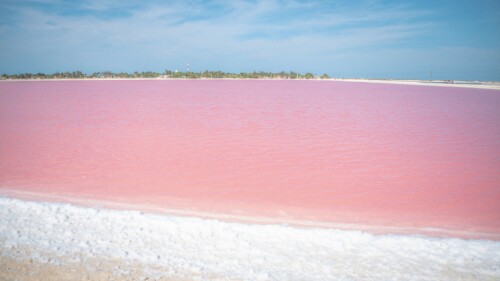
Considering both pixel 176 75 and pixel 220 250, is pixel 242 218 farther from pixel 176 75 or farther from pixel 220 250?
pixel 176 75

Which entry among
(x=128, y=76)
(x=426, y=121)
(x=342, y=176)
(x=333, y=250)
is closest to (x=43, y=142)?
(x=342, y=176)

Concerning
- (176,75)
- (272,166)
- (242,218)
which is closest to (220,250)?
(242,218)

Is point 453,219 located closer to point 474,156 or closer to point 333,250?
point 333,250

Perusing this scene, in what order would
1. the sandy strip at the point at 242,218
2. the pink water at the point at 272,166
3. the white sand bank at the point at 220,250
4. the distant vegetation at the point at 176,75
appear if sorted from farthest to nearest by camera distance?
the distant vegetation at the point at 176,75 → the pink water at the point at 272,166 → the sandy strip at the point at 242,218 → the white sand bank at the point at 220,250

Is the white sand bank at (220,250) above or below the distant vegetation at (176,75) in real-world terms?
below

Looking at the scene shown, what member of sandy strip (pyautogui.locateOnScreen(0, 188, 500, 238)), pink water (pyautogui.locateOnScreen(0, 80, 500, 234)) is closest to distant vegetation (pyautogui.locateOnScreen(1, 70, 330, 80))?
pink water (pyautogui.locateOnScreen(0, 80, 500, 234))

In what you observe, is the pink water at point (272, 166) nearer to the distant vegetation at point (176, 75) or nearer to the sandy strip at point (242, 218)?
the sandy strip at point (242, 218)

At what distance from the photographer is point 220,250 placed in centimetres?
318

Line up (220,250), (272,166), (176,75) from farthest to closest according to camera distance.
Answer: (176,75) < (272,166) < (220,250)

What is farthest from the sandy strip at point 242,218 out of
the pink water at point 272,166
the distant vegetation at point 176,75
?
the distant vegetation at point 176,75

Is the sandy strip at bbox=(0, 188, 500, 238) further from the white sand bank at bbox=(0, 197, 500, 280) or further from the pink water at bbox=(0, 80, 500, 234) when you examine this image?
the white sand bank at bbox=(0, 197, 500, 280)

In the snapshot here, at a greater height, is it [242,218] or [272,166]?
[272,166]

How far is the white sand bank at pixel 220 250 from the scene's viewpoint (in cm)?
286

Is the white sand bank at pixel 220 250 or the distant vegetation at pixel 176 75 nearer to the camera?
the white sand bank at pixel 220 250
